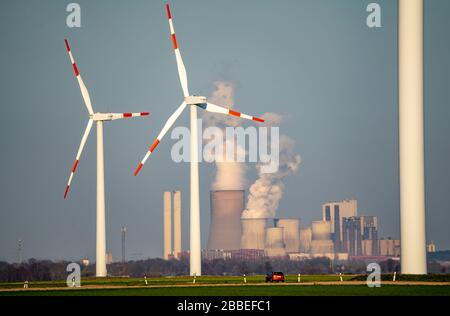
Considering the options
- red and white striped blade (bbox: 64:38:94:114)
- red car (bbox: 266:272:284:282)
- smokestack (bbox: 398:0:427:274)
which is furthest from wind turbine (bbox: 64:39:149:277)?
smokestack (bbox: 398:0:427:274)

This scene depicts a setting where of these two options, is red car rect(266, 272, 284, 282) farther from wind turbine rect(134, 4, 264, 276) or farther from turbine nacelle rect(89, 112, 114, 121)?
turbine nacelle rect(89, 112, 114, 121)

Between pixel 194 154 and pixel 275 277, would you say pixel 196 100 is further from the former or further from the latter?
pixel 275 277

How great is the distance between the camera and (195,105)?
13200cm

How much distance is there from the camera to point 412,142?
86812 mm

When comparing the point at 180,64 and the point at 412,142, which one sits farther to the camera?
the point at 180,64

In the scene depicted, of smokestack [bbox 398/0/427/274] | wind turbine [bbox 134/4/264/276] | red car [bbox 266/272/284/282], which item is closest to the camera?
smokestack [bbox 398/0/427/274]

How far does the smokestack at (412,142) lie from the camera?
86.6 meters

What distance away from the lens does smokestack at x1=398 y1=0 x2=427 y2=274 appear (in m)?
86.6

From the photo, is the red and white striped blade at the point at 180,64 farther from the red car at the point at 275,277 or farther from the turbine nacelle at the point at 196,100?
the red car at the point at 275,277

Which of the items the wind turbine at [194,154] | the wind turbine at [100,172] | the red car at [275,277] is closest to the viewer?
the red car at [275,277]

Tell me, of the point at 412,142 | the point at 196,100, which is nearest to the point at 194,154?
the point at 196,100

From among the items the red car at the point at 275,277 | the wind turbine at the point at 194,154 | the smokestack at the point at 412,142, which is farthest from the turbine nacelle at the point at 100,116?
the smokestack at the point at 412,142
